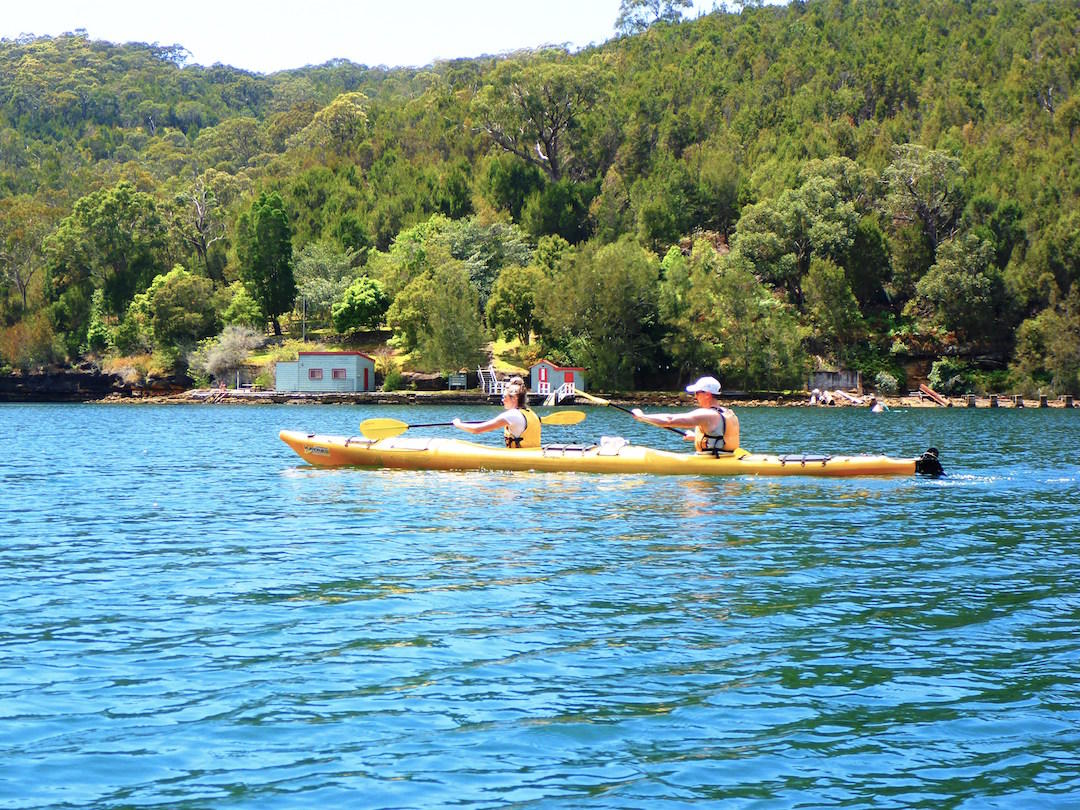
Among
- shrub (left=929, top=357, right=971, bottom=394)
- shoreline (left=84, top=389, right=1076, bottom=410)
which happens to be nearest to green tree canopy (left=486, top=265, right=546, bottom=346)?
shoreline (left=84, top=389, right=1076, bottom=410)

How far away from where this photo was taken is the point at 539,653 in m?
9.66

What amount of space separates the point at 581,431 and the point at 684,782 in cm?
3360

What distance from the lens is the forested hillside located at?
73.1 metres

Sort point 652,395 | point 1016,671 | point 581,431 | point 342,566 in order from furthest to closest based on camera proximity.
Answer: point 652,395
point 581,431
point 342,566
point 1016,671

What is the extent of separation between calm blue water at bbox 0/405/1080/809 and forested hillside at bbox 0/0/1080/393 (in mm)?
55344

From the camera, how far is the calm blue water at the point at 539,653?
23.3ft

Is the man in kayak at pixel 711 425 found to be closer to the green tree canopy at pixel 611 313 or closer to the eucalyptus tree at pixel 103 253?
the green tree canopy at pixel 611 313

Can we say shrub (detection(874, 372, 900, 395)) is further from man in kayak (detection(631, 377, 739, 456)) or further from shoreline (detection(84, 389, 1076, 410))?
man in kayak (detection(631, 377, 739, 456))

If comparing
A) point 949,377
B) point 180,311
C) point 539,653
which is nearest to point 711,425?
point 539,653

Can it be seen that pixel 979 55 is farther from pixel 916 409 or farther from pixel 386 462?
pixel 386 462

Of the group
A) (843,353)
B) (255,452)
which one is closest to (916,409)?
(843,353)

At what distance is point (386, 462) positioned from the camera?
79.6 feet

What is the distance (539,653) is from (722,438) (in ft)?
42.2

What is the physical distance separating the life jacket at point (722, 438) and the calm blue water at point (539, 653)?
2.36 m
